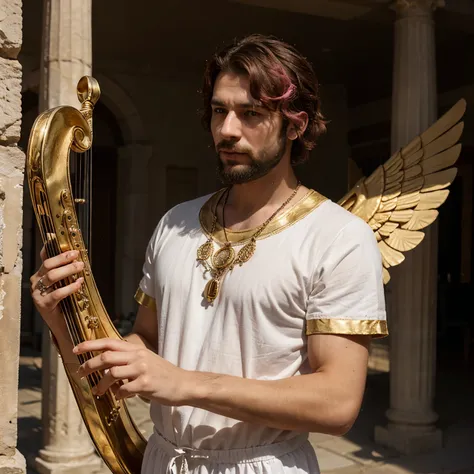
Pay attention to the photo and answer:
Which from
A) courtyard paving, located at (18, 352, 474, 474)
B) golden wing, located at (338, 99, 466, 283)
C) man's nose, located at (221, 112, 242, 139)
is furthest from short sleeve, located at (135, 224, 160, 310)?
courtyard paving, located at (18, 352, 474, 474)

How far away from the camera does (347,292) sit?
132 cm

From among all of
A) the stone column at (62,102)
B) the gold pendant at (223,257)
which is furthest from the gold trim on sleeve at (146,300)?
the stone column at (62,102)

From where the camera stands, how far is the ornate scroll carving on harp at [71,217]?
1.23 m

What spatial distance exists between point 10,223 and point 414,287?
367 cm

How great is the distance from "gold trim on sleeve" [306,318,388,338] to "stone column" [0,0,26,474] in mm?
635

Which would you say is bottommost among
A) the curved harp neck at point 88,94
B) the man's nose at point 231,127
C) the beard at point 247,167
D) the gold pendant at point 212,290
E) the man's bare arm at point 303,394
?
the man's bare arm at point 303,394

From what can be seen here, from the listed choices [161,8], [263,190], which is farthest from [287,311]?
[161,8]

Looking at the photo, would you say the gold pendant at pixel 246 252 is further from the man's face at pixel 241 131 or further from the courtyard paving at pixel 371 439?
the courtyard paving at pixel 371 439

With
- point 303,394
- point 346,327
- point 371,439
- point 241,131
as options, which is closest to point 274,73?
point 241,131

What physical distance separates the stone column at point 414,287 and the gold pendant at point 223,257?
341 centimetres

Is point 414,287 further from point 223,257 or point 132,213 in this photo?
point 132,213

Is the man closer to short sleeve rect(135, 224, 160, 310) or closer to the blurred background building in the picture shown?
short sleeve rect(135, 224, 160, 310)

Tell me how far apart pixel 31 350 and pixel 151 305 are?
6.94 metres

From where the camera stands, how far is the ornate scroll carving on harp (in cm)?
123
